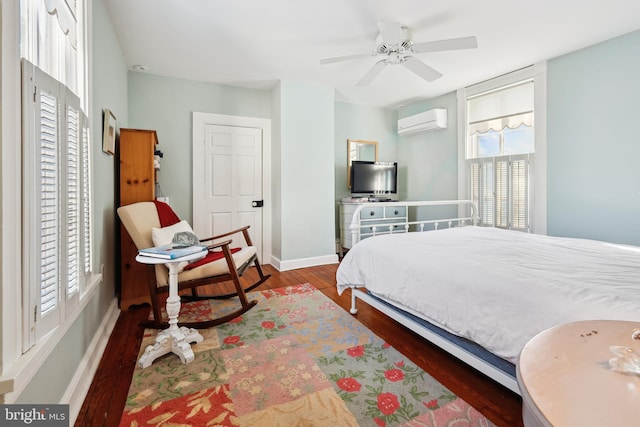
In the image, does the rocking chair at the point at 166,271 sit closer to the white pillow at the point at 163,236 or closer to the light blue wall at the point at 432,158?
the white pillow at the point at 163,236

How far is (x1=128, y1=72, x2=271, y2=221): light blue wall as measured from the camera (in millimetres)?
3484

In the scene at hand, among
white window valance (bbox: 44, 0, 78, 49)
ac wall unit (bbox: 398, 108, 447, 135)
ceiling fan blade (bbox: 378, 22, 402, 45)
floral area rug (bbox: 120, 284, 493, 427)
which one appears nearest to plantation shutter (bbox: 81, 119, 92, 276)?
white window valance (bbox: 44, 0, 78, 49)

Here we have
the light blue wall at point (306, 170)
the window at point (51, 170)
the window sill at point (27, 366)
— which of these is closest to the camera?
the window sill at point (27, 366)

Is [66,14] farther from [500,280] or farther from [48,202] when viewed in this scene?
[500,280]

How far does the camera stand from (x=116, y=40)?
2.68 m

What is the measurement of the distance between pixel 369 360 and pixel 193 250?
4.14 feet

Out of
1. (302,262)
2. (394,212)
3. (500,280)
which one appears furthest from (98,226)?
(394,212)

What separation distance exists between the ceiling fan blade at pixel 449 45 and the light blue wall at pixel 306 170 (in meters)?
1.73

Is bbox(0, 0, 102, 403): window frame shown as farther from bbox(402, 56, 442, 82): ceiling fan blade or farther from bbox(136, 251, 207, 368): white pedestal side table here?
bbox(402, 56, 442, 82): ceiling fan blade

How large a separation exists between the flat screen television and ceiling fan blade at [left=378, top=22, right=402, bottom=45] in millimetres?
2205

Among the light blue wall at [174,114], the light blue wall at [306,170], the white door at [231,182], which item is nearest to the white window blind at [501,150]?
the light blue wall at [306,170]

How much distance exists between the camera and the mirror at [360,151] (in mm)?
4812

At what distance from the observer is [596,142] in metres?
2.87

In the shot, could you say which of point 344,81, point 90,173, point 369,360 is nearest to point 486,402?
point 369,360
